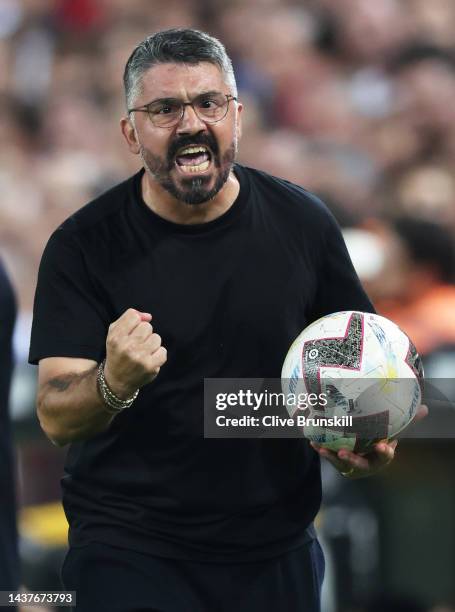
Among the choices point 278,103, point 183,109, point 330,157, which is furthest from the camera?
point 278,103

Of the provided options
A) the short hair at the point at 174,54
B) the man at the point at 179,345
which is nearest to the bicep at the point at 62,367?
the man at the point at 179,345

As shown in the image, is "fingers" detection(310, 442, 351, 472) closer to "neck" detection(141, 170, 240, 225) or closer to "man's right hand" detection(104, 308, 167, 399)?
"man's right hand" detection(104, 308, 167, 399)

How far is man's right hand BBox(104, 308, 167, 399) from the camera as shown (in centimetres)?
352

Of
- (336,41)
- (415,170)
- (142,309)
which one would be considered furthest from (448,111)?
(142,309)

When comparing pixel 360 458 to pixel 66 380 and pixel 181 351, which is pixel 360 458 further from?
pixel 66 380

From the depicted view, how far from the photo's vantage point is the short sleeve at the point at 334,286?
4109 mm

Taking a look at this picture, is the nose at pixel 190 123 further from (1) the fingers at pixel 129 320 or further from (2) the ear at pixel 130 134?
(1) the fingers at pixel 129 320

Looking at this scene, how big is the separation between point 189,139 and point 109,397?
778 mm

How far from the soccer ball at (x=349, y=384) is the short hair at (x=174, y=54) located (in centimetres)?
80

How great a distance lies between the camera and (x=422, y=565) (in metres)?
6.63

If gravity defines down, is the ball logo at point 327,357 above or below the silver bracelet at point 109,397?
above

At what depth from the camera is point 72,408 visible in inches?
146

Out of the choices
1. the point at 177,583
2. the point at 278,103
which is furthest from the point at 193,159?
the point at 278,103

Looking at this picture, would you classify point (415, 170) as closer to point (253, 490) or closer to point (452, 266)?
point (452, 266)
